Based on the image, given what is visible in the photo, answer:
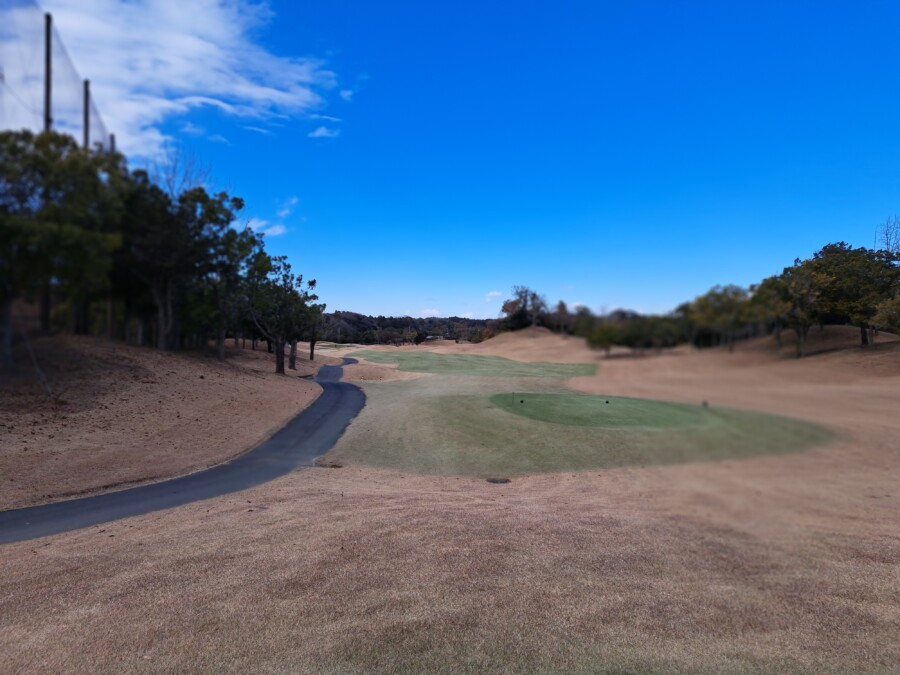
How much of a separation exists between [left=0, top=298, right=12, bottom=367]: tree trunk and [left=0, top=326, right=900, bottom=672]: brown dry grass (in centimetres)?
1826

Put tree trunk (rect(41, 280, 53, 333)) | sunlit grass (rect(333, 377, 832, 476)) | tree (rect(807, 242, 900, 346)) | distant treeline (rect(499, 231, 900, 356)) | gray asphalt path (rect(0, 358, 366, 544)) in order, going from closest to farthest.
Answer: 1. distant treeline (rect(499, 231, 900, 356))
2. tree (rect(807, 242, 900, 346))
3. gray asphalt path (rect(0, 358, 366, 544))
4. sunlit grass (rect(333, 377, 832, 476))
5. tree trunk (rect(41, 280, 53, 333))

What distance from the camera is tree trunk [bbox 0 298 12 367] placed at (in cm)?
2120

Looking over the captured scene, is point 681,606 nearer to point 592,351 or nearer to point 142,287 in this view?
point 592,351

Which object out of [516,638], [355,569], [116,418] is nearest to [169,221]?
[116,418]

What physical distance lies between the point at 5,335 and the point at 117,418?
6869mm

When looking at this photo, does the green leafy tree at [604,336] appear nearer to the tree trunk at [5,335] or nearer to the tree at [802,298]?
the tree at [802,298]

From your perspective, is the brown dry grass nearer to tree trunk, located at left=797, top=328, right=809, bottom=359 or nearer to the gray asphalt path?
tree trunk, located at left=797, top=328, right=809, bottom=359

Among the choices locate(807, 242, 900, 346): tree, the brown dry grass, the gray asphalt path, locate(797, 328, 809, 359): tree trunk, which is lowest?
the gray asphalt path

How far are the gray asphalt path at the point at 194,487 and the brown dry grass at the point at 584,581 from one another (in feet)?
8.50

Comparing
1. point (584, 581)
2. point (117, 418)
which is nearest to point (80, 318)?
point (117, 418)

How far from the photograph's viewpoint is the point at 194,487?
44.7 feet

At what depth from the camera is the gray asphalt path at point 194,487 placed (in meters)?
10.4

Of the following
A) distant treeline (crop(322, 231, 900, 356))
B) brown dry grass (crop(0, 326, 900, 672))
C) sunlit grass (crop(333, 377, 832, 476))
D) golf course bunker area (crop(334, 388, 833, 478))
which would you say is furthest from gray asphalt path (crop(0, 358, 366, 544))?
distant treeline (crop(322, 231, 900, 356))

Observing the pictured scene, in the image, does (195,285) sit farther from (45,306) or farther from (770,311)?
(770,311)
